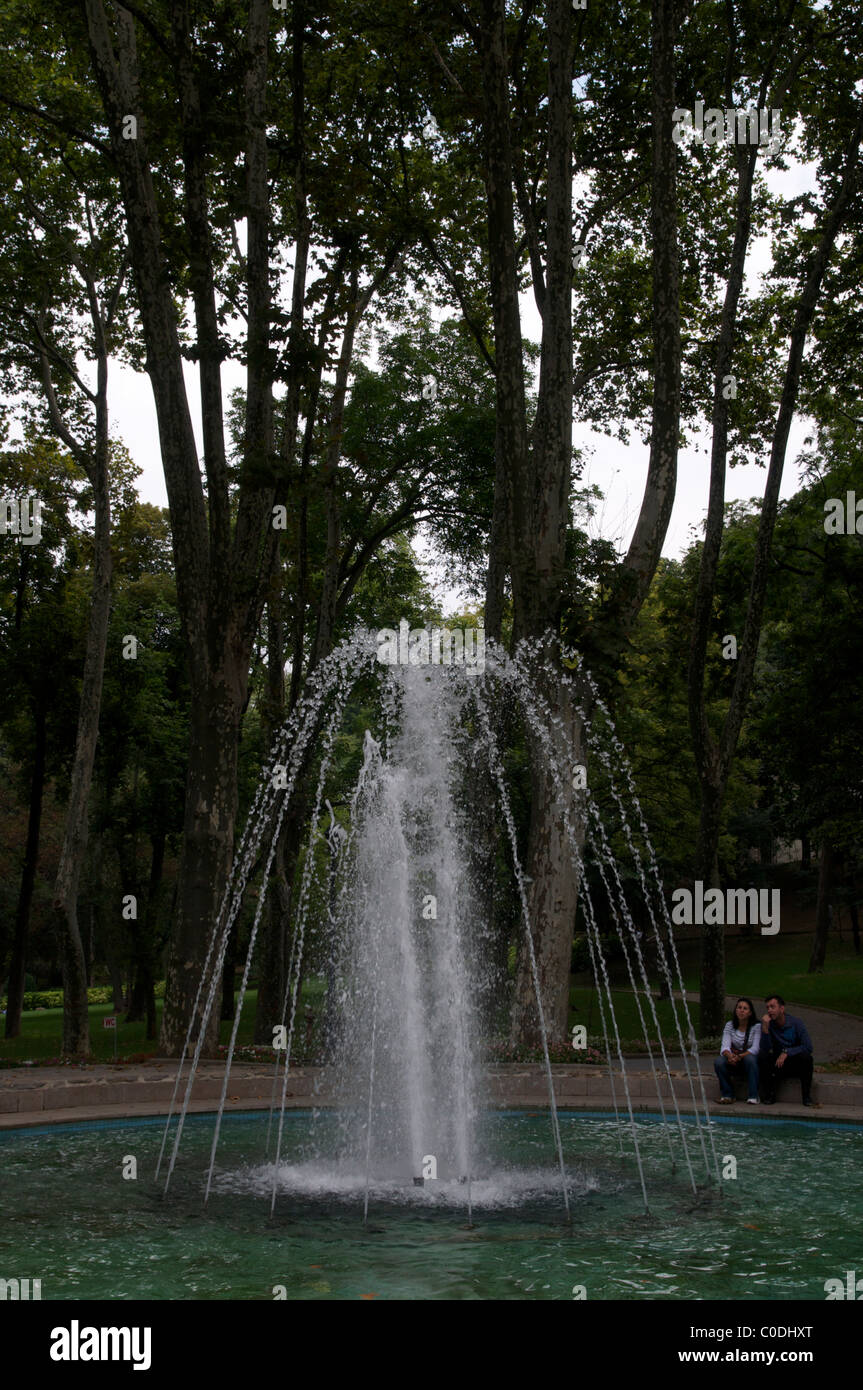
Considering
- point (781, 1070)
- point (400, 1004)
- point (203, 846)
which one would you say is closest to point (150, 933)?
point (203, 846)

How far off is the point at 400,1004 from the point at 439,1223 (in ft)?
8.96

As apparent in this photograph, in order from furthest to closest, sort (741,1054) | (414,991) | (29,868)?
(29,868) → (741,1054) → (414,991)

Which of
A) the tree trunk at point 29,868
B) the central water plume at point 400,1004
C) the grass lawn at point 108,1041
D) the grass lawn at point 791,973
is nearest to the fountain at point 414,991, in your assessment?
the central water plume at point 400,1004

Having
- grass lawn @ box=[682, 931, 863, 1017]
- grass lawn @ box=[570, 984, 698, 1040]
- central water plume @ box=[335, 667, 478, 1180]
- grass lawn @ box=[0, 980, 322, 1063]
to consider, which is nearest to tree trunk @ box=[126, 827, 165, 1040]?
grass lawn @ box=[0, 980, 322, 1063]

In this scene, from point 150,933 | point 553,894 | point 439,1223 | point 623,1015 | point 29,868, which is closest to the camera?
point 439,1223

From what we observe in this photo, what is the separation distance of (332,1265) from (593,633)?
750 centimetres

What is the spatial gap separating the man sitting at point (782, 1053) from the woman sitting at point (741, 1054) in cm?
7

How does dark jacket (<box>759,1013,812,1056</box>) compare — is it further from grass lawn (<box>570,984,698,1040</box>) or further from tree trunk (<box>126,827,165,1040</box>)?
tree trunk (<box>126,827,165,1040</box>)

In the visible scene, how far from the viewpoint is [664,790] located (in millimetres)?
27156

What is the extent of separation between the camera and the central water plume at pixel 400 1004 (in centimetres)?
798

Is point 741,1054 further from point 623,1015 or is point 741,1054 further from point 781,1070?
point 623,1015

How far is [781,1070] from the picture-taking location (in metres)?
9.42

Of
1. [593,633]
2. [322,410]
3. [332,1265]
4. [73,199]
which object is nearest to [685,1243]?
[332,1265]
